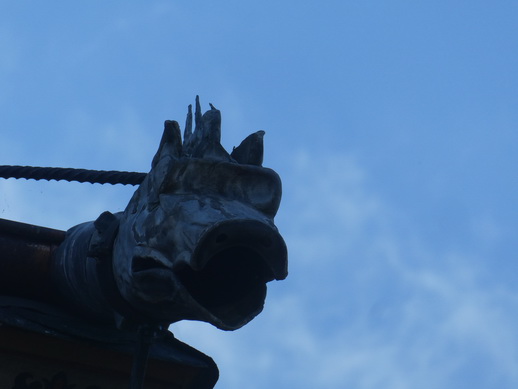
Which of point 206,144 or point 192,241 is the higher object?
point 206,144

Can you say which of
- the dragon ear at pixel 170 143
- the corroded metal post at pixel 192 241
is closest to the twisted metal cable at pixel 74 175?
the corroded metal post at pixel 192 241

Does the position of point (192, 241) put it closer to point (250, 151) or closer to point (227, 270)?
point (227, 270)

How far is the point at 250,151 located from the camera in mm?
3328

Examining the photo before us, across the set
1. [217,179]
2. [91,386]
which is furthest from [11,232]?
[217,179]

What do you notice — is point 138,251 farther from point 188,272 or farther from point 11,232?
point 11,232

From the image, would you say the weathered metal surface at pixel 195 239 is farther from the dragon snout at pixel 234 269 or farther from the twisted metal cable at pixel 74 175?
the twisted metal cable at pixel 74 175

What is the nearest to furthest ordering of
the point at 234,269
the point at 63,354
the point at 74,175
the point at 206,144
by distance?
1. the point at 234,269
2. the point at 206,144
3. the point at 63,354
4. the point at 74,175

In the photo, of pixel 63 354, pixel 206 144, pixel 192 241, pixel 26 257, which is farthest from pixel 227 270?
pixel 26 257

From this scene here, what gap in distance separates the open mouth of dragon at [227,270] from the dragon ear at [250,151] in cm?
39

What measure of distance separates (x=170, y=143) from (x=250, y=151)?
25 cm

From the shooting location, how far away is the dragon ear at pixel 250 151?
3.32 m

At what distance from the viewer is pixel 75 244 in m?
3.84

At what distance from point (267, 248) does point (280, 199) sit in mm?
300

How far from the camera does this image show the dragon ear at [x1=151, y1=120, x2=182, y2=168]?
328cm
